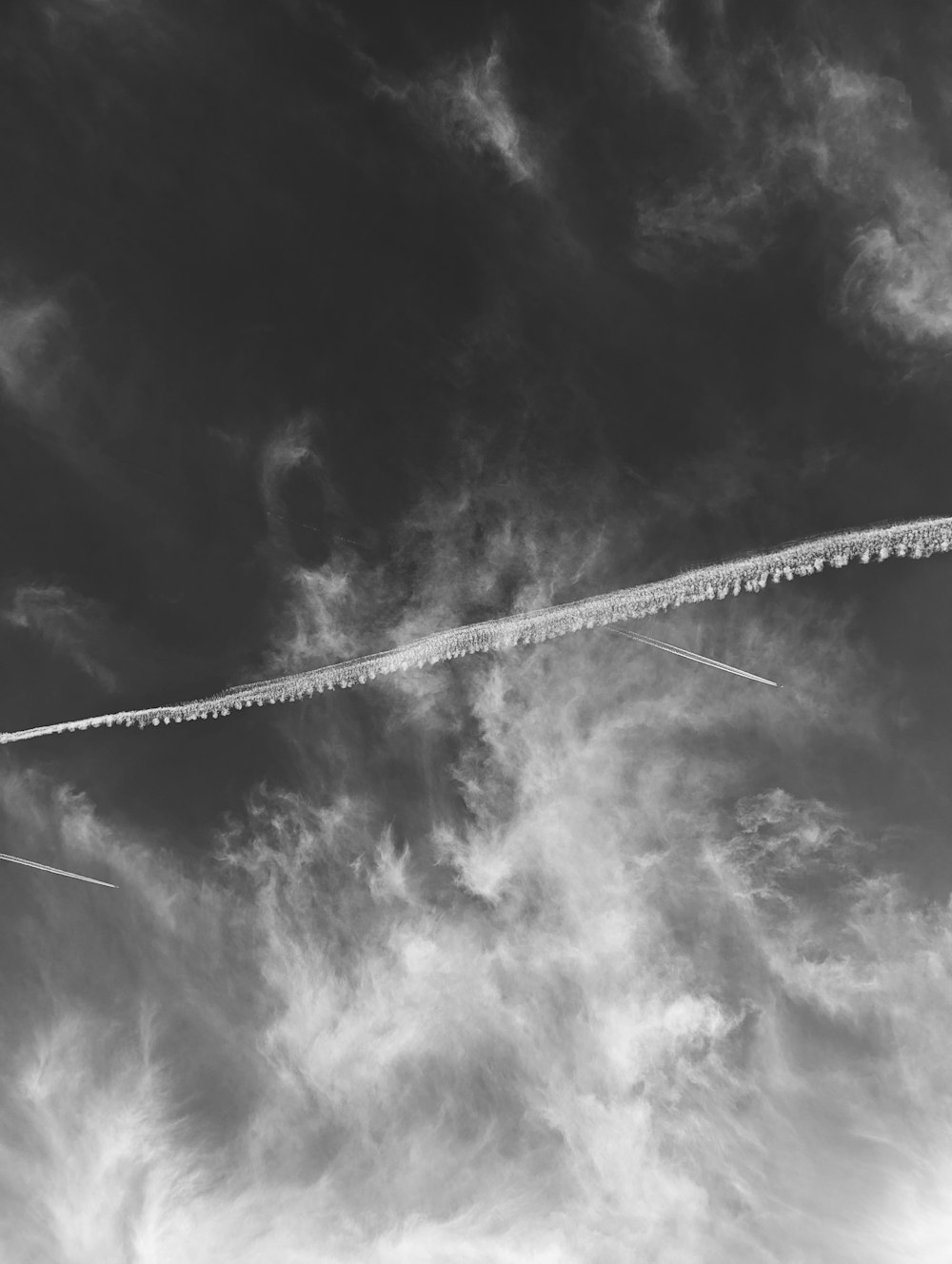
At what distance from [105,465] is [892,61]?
22.9 m

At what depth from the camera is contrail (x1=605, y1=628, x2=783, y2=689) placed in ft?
65.6

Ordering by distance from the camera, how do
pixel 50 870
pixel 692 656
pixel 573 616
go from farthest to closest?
pixel 50 870
pixel 573 616
pixel 692 656

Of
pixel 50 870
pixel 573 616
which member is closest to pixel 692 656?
pixel 573 616

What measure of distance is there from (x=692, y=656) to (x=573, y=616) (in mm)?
3294

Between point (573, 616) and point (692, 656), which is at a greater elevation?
point (573, 616)

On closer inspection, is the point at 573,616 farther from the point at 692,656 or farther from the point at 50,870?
the point at 50,870

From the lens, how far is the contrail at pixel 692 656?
1998 cm

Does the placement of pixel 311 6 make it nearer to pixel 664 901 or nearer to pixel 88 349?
pixel 88 349

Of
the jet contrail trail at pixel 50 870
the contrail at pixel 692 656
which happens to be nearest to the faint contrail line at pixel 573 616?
the contrail at pixel 692 656

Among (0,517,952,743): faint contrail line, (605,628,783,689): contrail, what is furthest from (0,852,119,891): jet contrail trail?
(605,628,783,689): contrail

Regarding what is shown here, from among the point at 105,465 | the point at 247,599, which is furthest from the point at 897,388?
the point at 105,465

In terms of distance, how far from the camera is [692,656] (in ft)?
66.3

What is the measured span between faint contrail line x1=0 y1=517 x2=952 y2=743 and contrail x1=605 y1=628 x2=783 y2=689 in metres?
0.46

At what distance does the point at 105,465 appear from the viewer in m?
22.0
